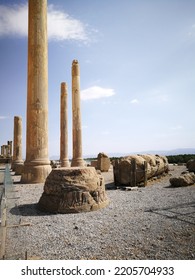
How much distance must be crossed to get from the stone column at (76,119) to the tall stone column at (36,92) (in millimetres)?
7192

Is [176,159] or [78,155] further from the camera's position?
[176,159]

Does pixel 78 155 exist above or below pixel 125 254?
above

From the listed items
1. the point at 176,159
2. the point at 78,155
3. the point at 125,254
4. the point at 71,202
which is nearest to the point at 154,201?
the point at 71,202

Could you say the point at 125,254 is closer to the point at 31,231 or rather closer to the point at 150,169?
the point at 31,231

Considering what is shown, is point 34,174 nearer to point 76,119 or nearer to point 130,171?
point 130,171

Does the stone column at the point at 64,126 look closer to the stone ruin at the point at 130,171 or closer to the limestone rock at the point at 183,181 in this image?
the stone ruin at the point at 130,171

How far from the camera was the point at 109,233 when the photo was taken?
4391mm

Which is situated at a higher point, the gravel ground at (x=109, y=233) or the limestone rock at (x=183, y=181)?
the limestone rock at (x=183, y=181)

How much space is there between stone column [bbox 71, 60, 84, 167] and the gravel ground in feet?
38.4

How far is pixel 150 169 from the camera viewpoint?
1206 cm

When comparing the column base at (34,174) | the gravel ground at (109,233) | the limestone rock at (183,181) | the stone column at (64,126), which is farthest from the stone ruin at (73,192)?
the stone column at (64,126)

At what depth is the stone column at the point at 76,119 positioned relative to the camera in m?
18.5

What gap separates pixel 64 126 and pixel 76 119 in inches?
131

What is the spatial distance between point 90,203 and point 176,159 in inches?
1057
